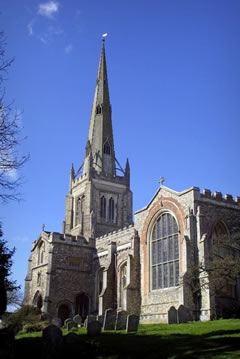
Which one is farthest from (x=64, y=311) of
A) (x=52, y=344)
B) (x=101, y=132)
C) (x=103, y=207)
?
(x=101, y=132)

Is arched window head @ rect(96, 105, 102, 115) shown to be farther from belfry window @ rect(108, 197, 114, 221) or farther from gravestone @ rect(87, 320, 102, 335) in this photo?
gravestone @ rect(87, 320, 102, 335)

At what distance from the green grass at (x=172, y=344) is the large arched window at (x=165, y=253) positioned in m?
11.5

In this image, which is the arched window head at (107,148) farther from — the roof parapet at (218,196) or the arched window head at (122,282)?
the roof parapet at (218,196)

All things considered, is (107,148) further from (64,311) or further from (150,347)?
(150,347)

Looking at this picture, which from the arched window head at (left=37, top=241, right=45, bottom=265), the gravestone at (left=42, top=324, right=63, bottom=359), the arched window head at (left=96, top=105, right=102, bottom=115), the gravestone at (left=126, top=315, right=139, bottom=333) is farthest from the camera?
the arched window head at (left=96, top=105, right=102, bottom=115)

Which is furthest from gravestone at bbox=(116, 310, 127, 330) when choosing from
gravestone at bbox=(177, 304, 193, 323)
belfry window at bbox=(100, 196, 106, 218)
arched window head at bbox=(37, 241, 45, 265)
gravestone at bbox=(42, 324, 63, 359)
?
belfry window at bbox=(100, 196, 106, 218)

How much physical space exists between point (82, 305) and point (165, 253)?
1224 cm

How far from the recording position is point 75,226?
58938mm

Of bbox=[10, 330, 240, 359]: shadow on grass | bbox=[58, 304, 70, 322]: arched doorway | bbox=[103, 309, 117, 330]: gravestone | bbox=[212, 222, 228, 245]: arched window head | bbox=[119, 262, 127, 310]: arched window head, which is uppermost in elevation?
bbox=[212, 222, 228, 245]: arched window head

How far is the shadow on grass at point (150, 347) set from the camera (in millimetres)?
13891

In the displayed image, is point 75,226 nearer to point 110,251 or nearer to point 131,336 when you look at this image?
point 110,251

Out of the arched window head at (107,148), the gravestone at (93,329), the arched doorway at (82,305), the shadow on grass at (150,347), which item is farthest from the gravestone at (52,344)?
the arched window head at (107,148)

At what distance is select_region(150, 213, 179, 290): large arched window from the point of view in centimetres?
3238

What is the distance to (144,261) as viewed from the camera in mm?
35312
